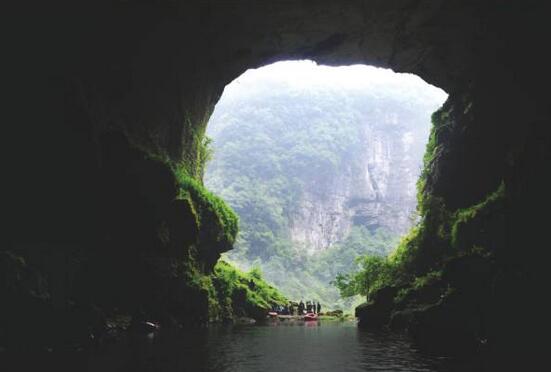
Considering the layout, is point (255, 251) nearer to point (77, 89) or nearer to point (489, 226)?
point (489, 226)

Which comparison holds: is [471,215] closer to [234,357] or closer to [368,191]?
[234,357]

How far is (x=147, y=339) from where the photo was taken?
14.9 m

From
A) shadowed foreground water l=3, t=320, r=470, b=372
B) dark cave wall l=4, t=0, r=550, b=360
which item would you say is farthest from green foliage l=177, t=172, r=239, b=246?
shadowed foreground water l=3, t=320, r=470, b=372

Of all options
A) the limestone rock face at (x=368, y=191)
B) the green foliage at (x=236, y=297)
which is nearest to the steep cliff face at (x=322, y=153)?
the limestone rock face at (x=368, y=191)

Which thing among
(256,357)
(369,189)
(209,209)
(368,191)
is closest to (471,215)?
(209,209)

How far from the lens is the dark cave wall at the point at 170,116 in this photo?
13078 mm

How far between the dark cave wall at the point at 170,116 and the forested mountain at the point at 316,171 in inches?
2978

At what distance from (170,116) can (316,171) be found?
124185mm

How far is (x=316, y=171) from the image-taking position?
146500mm

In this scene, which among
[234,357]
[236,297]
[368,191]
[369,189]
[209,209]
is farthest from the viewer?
[369,189]

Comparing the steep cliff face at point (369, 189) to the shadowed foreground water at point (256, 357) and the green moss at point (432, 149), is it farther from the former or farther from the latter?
the shadowed foreground water at point (256, 357)

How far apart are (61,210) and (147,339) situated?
17.7 feet

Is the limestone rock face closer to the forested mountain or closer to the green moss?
the forested mountain

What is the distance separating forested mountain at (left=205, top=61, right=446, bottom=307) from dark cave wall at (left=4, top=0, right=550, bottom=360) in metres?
75.6
